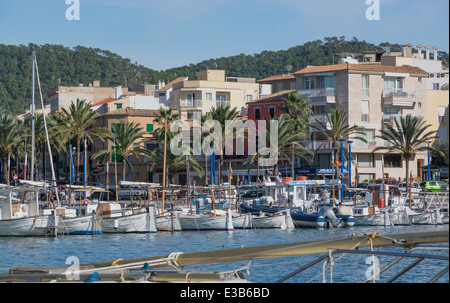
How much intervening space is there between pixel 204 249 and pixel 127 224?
8704 millimetres

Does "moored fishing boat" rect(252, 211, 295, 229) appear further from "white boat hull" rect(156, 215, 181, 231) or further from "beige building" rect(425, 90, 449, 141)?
"beige building" rect(425, 90, 449, 141)

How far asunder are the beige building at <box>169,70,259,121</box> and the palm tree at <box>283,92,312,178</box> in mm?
16353

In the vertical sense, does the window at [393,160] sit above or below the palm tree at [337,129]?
below

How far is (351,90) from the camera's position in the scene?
69000 millimetres

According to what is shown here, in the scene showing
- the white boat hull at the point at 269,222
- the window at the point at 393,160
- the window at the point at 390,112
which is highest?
the window at the point at 390,112

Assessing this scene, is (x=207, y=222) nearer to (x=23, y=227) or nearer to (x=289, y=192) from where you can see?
(x=289, y=192)

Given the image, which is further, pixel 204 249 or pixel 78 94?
pixel 78 94

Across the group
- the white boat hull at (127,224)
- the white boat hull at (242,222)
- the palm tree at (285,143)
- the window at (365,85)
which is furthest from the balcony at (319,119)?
the white boat hull at (127,224)

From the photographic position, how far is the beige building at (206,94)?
84.1 m

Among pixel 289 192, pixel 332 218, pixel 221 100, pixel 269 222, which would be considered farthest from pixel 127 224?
pixel 221 100

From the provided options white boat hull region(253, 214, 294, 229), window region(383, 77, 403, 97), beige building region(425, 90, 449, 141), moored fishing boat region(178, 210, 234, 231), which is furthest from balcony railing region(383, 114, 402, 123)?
moored fishing boat region(178, 210, 234, 231)

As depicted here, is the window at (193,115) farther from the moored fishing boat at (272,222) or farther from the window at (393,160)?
the moored fishing boat at (272,222)

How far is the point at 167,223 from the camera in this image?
40625 millimetres
